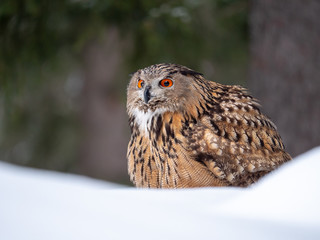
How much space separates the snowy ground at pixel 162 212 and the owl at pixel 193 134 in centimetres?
115

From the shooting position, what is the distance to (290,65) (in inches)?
175

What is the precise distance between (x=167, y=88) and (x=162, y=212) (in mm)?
1685

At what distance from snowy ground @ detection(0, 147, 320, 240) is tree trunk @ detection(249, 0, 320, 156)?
312 cm

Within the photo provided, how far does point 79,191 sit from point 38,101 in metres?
6.67

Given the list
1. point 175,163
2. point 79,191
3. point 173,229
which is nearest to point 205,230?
point 173,229

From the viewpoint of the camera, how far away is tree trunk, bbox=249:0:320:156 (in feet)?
14.3

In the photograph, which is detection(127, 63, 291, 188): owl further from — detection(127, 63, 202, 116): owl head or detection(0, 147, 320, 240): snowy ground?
detection(0, 147, 320, 240): snowy ground

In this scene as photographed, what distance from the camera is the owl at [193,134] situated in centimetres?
269

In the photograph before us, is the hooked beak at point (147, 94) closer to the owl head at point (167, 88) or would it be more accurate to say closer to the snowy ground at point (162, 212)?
the owl head at point (167, 88)
